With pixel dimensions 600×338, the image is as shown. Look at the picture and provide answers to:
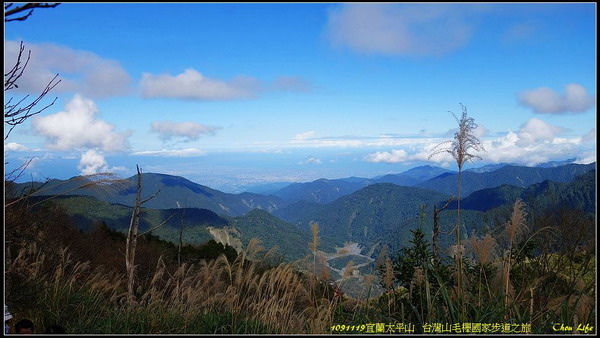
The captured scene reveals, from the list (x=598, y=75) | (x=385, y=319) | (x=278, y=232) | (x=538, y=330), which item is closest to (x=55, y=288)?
(x=385, y=319)

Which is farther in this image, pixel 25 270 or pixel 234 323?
pixel 25 270

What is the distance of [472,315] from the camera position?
3.63 meters

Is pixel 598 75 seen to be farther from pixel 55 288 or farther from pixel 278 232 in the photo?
pixel 278 232

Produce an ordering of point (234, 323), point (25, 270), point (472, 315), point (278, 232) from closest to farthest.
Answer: point (472, 315) → point (234, 323) → point (25, 270) → point (278, 232)

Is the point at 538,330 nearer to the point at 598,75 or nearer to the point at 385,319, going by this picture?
the point at 385,319

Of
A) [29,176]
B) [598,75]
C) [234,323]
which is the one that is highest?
[598,75]

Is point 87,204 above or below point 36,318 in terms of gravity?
below

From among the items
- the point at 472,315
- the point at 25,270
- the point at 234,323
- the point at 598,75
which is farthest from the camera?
the point at 25,270

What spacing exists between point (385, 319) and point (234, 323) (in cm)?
146

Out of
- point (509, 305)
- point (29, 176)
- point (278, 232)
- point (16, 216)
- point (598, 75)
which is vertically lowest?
point (278, 232)

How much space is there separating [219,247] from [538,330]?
95.6 feet

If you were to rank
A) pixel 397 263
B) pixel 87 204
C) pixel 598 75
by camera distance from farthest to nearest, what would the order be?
pixel 87 204 → pixel 397 263 → pixel 598 75

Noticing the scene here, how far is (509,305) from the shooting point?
11.5 ft

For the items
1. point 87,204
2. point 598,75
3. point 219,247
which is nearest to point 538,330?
point 598,75
